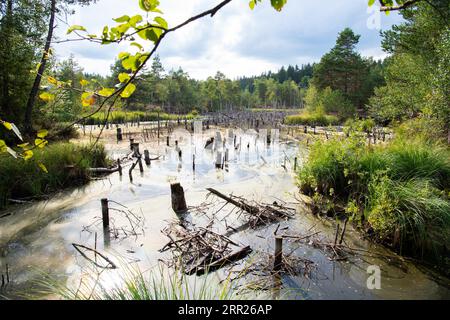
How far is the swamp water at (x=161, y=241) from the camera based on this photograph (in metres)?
3.75

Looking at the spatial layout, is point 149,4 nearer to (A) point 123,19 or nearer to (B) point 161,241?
(A) point 123,19

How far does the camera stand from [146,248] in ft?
15.7

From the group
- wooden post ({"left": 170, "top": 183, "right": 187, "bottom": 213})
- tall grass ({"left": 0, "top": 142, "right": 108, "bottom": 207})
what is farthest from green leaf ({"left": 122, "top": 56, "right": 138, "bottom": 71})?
tall grass ({"left": 0, "top": 142, "right": 108, "bottom": 207})

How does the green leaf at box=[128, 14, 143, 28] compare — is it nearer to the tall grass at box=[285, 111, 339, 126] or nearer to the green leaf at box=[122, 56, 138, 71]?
the green leaf at box=[122, 56, 138, 71]

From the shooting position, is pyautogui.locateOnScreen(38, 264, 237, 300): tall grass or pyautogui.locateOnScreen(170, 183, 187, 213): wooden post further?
pyautogui.locateOnScreen(170, 183, 187, 213): wooden post

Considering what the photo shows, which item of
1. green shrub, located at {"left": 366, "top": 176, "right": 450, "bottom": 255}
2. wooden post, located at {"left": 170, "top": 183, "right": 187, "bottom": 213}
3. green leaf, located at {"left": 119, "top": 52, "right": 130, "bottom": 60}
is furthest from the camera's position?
wooden post, located at {"left": 170, "top": 183, "right": 187, "bottom": 213}

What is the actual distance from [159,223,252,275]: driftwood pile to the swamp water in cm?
16

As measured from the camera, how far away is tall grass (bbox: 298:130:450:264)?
4.38 m

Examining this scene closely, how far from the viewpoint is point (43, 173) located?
7500mm

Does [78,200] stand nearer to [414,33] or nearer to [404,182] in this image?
[404,182]

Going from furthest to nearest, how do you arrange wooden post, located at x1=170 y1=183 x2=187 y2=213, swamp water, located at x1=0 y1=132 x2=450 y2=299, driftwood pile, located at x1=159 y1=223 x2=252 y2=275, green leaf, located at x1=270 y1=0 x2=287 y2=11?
1. wooden post, located at x1=170 y1=183 x2=187 y2=213
2. driftwood pile, located at x1=159 y1=223 x2=252 y2=275
3. swamp water, located at x1=0 y1=132 x2=450 y2=299
4. green leaf, located at x1=270 y1=0 x2=287 y2=11

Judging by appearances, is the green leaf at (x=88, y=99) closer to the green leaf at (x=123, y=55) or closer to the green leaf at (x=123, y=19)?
the green leaf at (x=123, y=55)

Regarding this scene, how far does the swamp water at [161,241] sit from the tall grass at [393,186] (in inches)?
16.7

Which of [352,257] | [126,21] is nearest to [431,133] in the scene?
[352,257]
